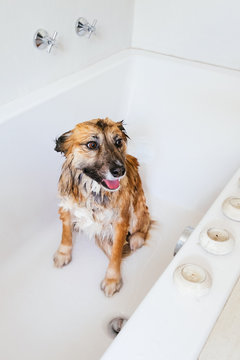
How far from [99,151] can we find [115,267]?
419 mm

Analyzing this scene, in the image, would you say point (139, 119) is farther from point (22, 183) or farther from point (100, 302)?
point (100, 302)

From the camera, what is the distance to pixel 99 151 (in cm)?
100

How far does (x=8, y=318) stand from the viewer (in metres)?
1.16

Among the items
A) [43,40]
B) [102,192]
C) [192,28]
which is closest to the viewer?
[102,192]

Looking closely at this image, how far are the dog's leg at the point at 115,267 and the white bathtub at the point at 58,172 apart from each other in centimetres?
3

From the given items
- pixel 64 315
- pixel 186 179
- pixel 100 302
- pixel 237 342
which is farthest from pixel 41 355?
pixel 186 179

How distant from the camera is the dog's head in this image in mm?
991

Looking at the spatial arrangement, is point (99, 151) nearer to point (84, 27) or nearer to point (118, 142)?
point (118, 142)

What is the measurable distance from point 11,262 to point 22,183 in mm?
277

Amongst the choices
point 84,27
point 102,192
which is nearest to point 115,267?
point 102,192

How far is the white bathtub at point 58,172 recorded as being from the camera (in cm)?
115

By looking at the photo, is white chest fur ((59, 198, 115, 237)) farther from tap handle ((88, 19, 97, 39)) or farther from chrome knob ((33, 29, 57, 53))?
tap handle ((88, 19, 97, 39))

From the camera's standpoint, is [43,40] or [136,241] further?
[136,241]

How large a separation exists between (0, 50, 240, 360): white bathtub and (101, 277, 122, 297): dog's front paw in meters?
0.03
